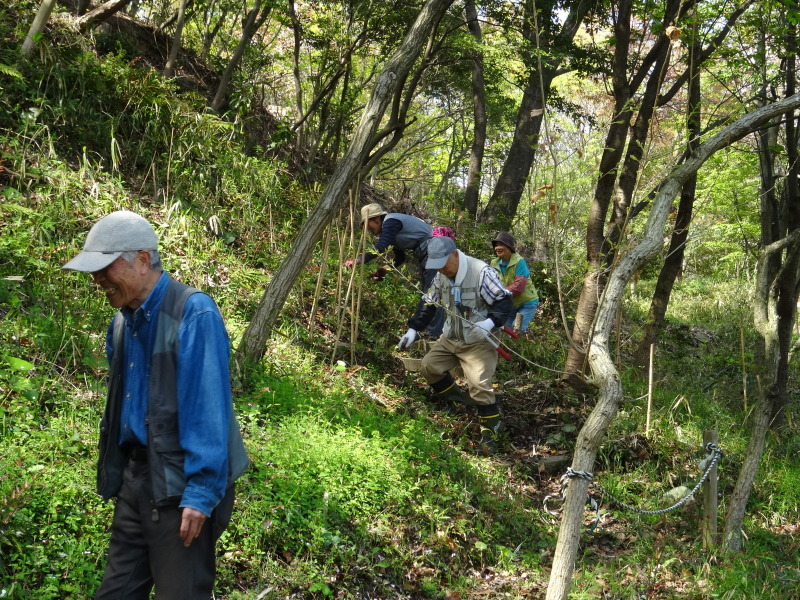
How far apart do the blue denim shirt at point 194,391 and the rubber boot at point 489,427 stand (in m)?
4.78

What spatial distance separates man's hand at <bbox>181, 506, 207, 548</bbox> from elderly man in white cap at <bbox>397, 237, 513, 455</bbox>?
4.15 metres

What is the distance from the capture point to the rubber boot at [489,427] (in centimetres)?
699

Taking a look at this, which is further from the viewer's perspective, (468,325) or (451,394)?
(451,394)

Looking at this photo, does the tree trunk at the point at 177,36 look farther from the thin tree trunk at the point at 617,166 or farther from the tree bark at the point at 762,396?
the tree bark at the point at 762,396

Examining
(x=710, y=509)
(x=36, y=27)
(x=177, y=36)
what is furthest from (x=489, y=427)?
(x=177, y=36)

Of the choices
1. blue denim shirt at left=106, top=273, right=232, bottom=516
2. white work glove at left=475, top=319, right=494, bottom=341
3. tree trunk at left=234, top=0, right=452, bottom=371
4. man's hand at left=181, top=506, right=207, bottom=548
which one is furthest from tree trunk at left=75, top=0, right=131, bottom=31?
man's hand at left=181, top=506, right=207, bottom=548

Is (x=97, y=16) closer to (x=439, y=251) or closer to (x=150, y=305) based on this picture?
(x=439, y=251)

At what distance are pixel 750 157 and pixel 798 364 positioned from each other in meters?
5.68

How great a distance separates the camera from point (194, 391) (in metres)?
2.46

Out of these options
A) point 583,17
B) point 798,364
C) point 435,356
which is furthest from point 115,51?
point 798,364

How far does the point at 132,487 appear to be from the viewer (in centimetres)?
257

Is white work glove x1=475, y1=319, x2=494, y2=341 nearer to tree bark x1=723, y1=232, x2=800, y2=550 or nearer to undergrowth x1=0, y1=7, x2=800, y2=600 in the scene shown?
undergrowth x1=0, y1=7, x2=800, y2=600

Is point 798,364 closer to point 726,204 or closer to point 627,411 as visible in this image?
point 726,204

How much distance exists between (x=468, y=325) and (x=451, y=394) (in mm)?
1082
